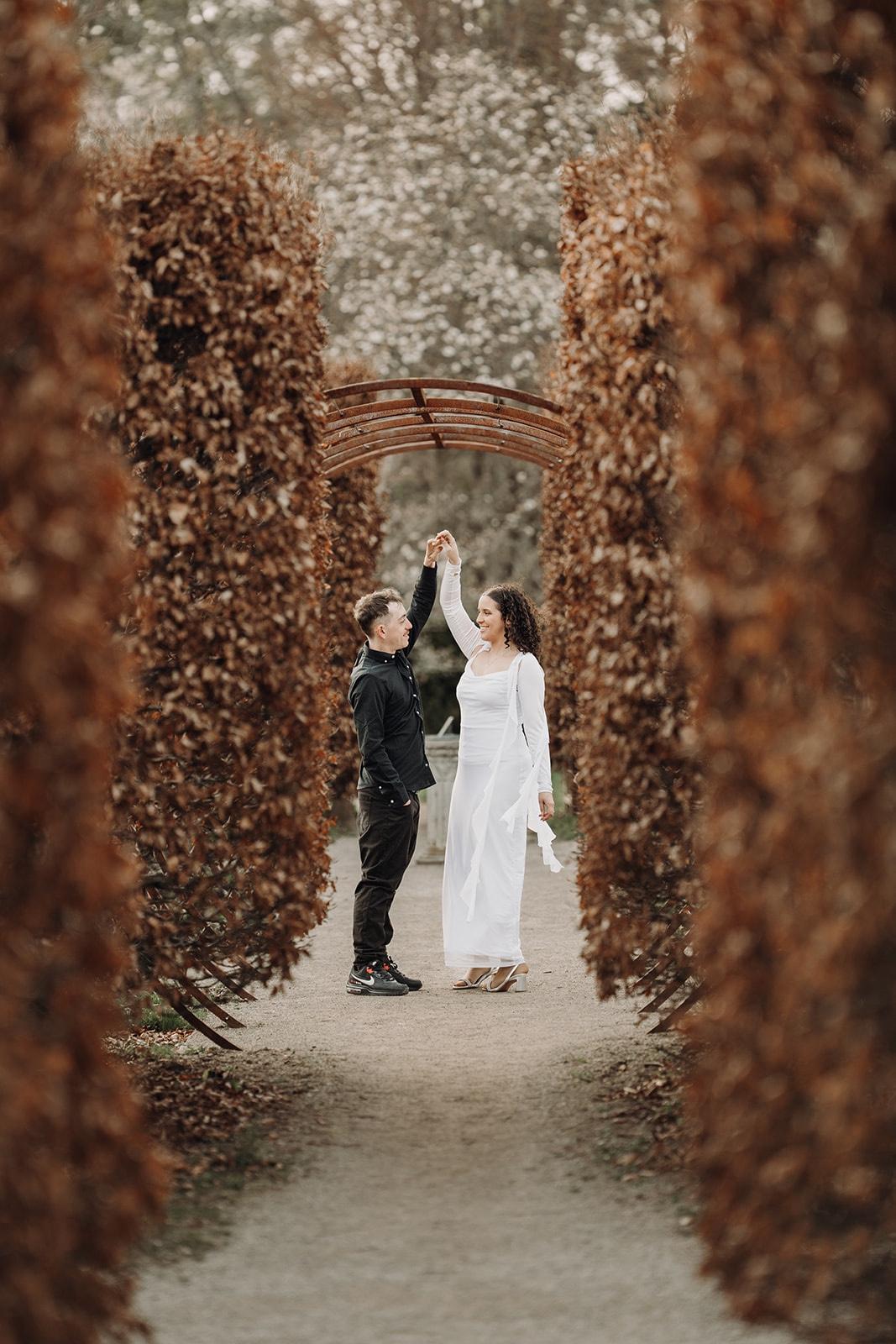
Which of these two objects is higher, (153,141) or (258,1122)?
(153,141)

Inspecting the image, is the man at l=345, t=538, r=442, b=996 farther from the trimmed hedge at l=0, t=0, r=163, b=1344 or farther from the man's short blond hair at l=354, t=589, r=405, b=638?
the trimmed hedge at l=0, t=0, r=163, b=1344

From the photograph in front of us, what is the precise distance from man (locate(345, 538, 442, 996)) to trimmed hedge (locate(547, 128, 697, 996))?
259cm

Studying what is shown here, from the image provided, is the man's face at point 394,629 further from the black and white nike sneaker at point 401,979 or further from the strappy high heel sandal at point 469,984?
the strappy high heel sandal at point 469,984

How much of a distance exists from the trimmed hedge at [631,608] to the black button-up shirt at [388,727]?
255 cm

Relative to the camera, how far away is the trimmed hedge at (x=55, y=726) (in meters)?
3.30

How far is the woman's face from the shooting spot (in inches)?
328

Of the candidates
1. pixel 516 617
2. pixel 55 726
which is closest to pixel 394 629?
pixel 516 617

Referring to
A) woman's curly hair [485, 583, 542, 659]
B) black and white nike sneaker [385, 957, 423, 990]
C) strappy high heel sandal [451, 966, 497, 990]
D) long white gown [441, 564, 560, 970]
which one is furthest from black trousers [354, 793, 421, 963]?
woman's curly hair [485, 583, 542, 659]

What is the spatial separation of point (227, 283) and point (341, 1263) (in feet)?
12.0

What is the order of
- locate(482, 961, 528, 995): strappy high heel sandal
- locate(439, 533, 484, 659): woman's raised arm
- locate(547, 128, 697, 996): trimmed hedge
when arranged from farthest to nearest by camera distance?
locate(439, 533, 484, 659): woman's raised arm
locate(482, 961, 528, 995): strappy high heel sandal
locate(547, 128, 697, 996): trimmed hedge

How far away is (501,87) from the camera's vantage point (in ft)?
64.9

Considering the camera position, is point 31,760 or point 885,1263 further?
point 885,1263

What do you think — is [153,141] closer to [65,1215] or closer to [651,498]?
[651,498]

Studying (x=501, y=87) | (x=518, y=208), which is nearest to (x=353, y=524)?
(x=518, y=208)
